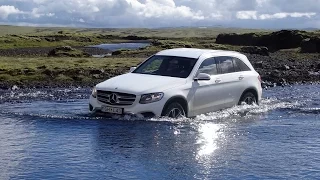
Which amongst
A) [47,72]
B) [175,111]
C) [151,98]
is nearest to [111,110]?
[151,98]

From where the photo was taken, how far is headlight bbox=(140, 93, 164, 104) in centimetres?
1299

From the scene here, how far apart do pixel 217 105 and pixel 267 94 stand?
7668 millimetres

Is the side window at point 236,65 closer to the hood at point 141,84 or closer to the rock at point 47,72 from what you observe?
the hood at point 141,84

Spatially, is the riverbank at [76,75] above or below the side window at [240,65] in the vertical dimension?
below

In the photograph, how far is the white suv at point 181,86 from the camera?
43.0 ft

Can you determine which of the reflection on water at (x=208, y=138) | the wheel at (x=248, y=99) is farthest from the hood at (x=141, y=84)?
the wheel at (x=248, y=99)

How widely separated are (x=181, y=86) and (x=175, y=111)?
1.93ft

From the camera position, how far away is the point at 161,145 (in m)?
11.1

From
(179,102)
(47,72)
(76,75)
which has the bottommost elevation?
(76,75)

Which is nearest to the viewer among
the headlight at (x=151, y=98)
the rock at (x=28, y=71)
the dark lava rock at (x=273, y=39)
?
the headlight at (x=151, y=98)

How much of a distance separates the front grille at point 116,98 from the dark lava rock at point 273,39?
5259 centimetres

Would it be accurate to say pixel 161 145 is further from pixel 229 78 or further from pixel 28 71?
pixel 28 71

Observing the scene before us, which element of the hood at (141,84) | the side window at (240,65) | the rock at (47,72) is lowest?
the rock at (47,72)

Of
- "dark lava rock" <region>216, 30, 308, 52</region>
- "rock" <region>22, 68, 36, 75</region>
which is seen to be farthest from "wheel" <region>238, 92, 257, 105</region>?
"dark lava rock" <region>216, 30, 308, 52</region>
